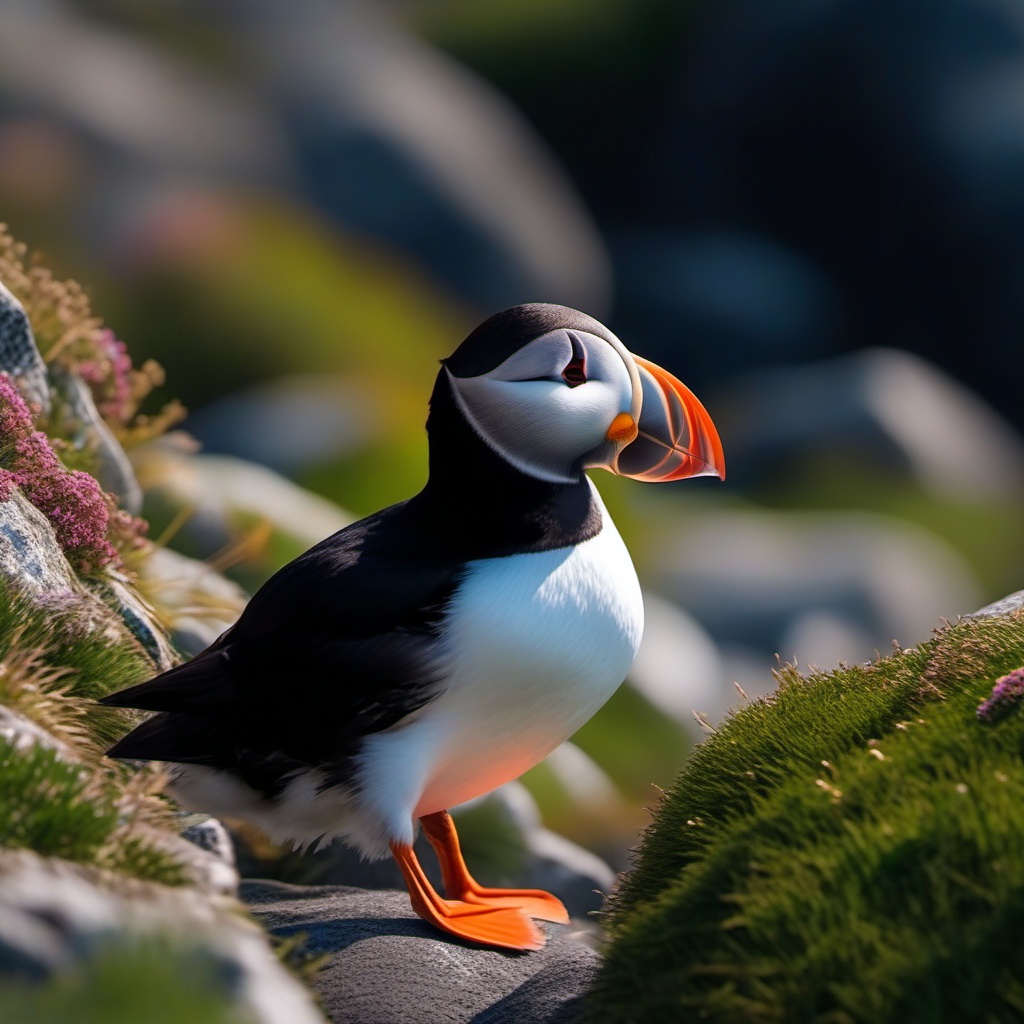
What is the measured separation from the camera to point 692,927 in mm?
3551

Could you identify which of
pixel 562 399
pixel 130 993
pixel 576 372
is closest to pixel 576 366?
pixel 576 372

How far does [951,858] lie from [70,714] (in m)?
2.98

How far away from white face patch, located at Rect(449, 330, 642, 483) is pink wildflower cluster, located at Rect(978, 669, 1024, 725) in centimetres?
160

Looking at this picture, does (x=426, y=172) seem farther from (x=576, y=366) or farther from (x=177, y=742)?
(x=177, y=742)

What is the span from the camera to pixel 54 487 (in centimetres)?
549

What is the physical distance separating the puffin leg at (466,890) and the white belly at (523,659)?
0.47 m

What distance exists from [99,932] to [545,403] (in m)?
2.33

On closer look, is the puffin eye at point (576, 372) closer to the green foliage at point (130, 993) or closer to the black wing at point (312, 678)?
the black wing at point (312, 678)

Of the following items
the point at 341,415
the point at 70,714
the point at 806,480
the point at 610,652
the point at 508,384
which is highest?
the point at 508,384

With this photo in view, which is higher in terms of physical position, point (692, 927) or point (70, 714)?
point (692, 927)

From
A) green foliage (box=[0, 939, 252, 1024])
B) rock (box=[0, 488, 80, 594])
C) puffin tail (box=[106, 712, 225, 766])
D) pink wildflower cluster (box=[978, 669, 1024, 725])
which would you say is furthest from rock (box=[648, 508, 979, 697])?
green foliage (box=[0, 939, 252, 1024])

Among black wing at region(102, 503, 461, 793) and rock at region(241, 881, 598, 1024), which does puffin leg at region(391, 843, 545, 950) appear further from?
black wing at region(102, 503, 461, 793)

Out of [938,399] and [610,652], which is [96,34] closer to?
[938,399]

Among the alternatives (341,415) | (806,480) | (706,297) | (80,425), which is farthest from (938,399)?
(80,425)
